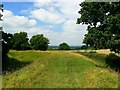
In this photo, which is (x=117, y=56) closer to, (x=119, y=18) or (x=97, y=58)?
(x=97, y=58)

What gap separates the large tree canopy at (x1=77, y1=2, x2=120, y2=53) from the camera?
1572 inches

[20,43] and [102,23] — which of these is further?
[20,43]

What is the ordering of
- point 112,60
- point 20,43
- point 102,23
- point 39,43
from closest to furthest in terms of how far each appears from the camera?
point 102,23 < point 112,60 < point 20,43 < point 39,43

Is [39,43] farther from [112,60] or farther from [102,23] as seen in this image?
[102,23]

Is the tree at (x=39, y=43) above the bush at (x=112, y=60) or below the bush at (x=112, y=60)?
above

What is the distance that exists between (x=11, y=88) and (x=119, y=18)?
19.7 meters

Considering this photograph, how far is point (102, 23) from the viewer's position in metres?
43.9

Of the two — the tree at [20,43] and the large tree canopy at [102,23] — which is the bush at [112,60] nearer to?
the large tree canopy at [102,23]

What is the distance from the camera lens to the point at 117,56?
54250 millimetres

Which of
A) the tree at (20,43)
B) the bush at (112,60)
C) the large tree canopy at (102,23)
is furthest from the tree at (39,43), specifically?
the large tree canopy at (102,23)

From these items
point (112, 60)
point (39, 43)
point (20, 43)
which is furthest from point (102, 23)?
point (39, 43)

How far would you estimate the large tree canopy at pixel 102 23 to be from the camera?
131 feet

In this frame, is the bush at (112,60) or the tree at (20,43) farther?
the tree at (20,43)

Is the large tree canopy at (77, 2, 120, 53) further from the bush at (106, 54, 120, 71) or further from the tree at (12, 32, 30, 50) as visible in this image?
the tree at (12, 32, 30, 50)
